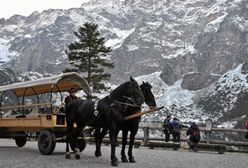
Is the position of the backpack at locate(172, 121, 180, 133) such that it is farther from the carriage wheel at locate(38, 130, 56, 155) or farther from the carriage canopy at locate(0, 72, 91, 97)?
the carriage wheel at locate(38, 130, 56, 155)

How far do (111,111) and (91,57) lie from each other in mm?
38673

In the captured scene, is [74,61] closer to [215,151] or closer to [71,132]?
[215,151]

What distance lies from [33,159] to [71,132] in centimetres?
216

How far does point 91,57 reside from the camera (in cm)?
5453

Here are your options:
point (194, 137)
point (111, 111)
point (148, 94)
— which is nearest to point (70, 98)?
point (111, 111)

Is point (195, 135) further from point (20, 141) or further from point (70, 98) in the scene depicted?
point (70, 98)

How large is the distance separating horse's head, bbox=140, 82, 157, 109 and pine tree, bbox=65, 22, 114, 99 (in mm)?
35842

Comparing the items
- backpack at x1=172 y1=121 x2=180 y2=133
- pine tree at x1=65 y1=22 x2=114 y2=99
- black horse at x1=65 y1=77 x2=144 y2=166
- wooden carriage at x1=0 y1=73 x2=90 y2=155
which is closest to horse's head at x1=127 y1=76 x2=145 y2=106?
black horse at x1=65 y1=77 x2=144 y2=166

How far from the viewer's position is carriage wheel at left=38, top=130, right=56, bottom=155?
18516 mm

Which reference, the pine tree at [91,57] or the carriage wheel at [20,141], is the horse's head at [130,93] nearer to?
the carriage wheel at [20,141]

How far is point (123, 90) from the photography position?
1652 cm

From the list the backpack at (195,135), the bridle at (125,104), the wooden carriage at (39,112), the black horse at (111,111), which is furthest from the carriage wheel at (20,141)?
the backpack at (195,135)

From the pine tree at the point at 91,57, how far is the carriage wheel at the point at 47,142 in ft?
109

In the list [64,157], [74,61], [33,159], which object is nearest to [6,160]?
[33,159]
